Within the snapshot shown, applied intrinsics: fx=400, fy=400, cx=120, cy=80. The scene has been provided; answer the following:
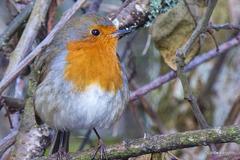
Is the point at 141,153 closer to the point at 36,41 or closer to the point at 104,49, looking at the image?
the point at 104,49

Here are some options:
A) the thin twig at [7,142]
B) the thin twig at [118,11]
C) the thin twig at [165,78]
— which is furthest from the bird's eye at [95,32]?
the thin twig at [7,142]

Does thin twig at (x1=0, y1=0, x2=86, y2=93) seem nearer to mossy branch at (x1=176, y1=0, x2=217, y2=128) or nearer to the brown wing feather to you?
the brown wing feather

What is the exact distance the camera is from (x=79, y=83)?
2.79 meters

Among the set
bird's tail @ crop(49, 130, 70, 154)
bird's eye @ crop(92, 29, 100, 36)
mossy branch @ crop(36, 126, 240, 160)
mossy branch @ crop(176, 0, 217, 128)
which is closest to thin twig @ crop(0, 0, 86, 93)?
bird's eye @ crop(92, 29, 100, 36)

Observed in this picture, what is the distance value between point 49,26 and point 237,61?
6.72ft

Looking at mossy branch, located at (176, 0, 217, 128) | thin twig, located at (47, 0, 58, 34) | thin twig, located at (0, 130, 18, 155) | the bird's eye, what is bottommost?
thin twig, located at (0, 130, 18, 155)

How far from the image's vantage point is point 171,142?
7.18 feet

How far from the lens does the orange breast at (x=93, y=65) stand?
111 inches

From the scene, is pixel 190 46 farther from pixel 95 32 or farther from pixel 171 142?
pixel 95 32

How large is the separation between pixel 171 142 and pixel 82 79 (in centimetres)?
89

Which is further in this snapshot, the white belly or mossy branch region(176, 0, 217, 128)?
the white belly

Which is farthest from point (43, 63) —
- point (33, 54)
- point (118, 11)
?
point (118, 11)

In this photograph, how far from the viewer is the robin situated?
2799 mm

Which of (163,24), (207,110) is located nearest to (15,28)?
(163,24)
